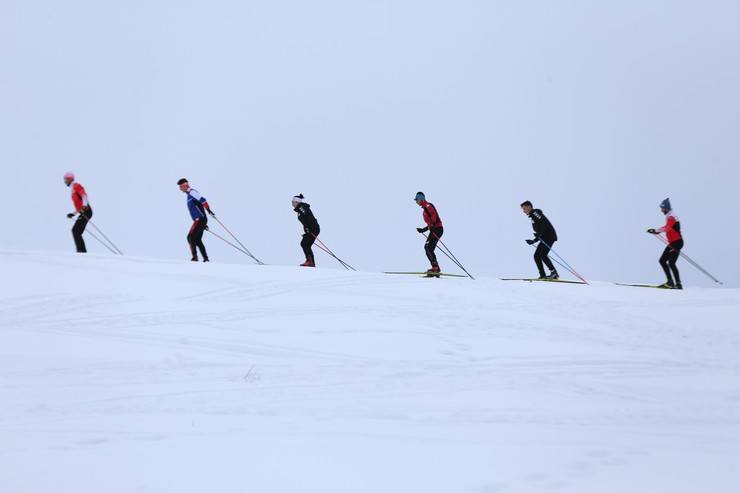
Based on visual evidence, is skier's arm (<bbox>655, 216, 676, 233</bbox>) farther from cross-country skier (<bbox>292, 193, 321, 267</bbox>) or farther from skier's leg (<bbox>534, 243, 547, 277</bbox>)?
cross-country skier (<bbox>292, 193, 321, 267</bbox>)

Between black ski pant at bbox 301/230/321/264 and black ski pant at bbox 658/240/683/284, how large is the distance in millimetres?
7314

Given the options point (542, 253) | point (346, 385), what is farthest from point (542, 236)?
point (346, 385)

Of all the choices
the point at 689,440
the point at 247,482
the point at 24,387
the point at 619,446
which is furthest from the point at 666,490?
the point at 24,387

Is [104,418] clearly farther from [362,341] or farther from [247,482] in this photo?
[362,341]

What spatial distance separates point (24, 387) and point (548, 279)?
1141 cm

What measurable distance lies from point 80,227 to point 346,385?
9542 millimetres

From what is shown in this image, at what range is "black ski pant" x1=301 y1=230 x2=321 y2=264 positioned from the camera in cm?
1605

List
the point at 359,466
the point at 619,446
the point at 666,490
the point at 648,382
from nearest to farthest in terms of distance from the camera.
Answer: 1. the point at 666,490
2. the point at 359,466
3. the point at 619,446
4. the point at 648,382

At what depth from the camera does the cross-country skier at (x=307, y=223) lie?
52.3ft

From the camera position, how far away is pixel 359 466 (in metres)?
5.35

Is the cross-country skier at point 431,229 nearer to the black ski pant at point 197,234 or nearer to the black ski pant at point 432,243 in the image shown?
the black ski pant at point 432,243

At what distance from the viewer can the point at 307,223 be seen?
628 inches

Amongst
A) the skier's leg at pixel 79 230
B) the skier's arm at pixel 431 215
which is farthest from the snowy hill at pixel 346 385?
the skier's arm at pixel 431 215

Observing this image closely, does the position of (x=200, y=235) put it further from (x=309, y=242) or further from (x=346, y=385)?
(x=346, y=385)
